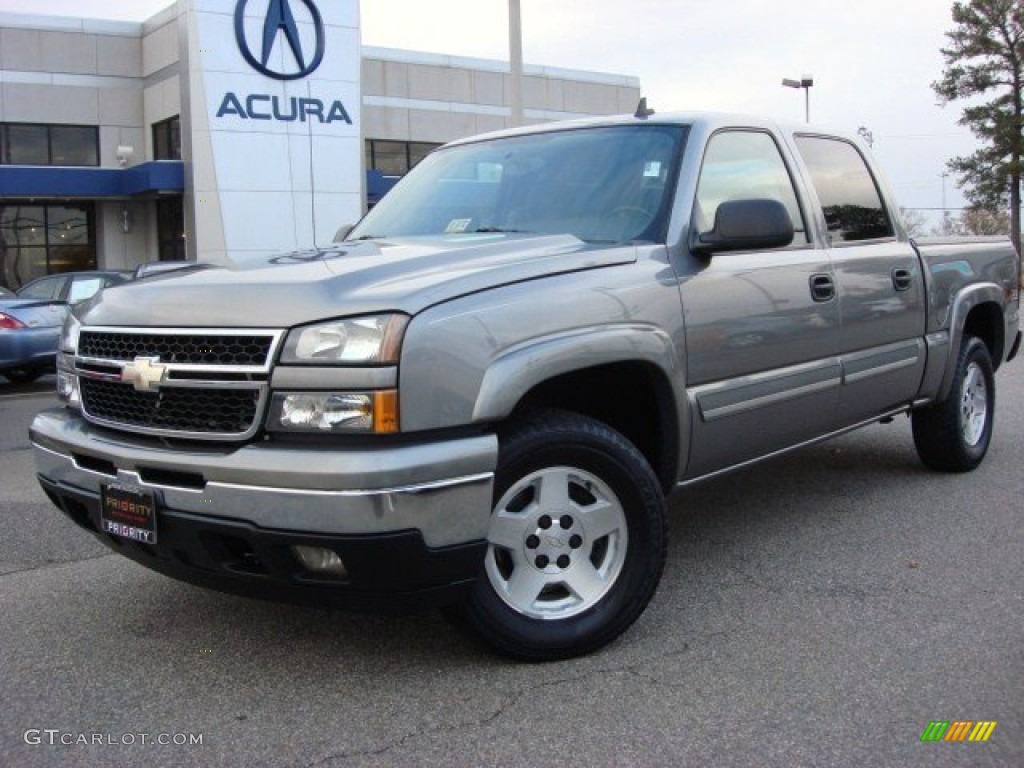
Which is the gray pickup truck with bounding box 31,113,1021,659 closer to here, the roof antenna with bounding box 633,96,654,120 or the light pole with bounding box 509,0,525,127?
the roof antenna with bounding box 633,96,654,120

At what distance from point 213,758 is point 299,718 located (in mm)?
302

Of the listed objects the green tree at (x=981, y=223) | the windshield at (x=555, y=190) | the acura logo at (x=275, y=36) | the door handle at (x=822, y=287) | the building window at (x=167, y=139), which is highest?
the acura logo at (x=275, y=36)

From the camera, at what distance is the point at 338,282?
318 centimetres

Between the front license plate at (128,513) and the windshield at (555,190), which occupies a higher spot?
the windshield at (555,190)

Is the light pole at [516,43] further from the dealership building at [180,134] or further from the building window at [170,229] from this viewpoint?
the building window at [170,229]

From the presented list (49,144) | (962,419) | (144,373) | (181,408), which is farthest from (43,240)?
(181,408)

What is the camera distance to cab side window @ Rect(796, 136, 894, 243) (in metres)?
5.02

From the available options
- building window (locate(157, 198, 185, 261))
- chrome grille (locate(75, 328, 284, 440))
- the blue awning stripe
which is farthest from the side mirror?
building window (locate(157, 198, 185, 261))

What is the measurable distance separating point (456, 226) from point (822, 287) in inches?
63.1

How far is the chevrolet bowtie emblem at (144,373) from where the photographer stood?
3232 mm

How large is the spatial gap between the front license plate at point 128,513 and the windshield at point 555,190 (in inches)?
65.5

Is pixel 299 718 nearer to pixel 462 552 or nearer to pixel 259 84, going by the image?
pixel 462 552

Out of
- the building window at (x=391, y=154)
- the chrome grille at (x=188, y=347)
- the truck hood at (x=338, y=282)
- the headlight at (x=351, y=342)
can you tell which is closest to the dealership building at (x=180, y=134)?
the building window at (x=391, y=154)

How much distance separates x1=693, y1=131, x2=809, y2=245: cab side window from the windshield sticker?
0.94m
